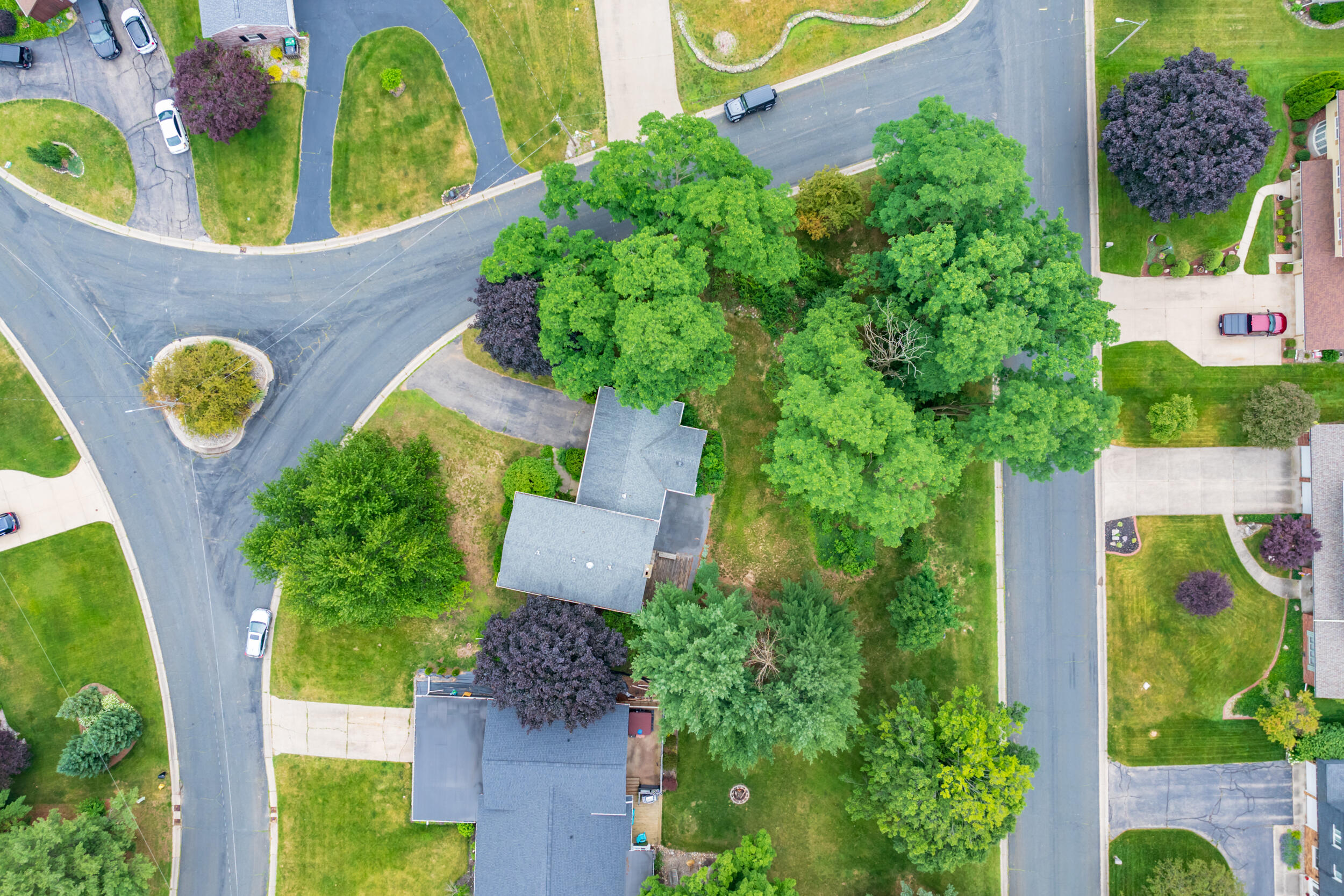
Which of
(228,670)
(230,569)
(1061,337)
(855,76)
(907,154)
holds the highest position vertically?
(855,76)

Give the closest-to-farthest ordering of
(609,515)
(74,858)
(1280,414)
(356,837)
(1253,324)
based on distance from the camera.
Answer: (74,858) < (609,515) < (1280,414) < (1253,324) < (356,837)

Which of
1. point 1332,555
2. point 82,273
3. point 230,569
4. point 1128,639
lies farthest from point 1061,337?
point 82,273

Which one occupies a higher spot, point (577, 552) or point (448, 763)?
point (577, 552)

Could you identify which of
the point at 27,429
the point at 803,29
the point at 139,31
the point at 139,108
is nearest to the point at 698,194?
the point at 803,29

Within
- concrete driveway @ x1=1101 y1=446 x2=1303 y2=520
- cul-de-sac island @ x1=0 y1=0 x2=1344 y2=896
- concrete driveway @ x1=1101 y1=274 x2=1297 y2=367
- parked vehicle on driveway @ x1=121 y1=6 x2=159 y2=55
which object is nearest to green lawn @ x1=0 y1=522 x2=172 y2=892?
cul-de-sac island @ x1=0 y1=0 x2=1344 y2=896

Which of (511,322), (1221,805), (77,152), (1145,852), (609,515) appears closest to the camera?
(511,322)

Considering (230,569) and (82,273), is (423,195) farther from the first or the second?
Answer: (230,569)

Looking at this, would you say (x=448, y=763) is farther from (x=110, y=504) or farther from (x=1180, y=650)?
(x=1180, y=650)
